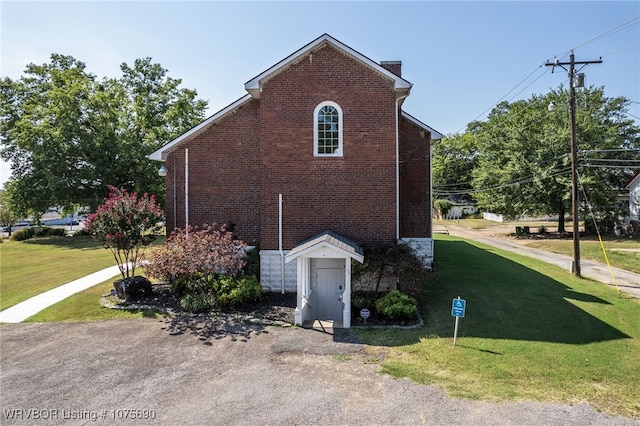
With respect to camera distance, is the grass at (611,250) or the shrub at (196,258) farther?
the grass at (611,250)

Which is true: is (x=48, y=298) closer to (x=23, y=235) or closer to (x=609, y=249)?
(x=23, y=235)

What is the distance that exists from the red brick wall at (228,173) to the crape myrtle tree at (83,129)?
21771 mm

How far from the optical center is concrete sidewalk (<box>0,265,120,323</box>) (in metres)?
11.9

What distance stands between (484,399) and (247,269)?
970cm

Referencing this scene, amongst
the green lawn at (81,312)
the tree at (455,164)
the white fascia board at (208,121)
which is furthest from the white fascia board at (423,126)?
the tree at (455,164)

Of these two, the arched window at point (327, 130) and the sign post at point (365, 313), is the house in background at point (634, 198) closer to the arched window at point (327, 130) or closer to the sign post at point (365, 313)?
the arched window at point (327, 130)

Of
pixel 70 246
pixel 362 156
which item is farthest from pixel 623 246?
pixel 70 246

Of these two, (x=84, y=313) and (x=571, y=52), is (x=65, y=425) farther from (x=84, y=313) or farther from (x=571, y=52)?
(x=571, y=52)

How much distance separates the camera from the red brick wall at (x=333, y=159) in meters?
13.5

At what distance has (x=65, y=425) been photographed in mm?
6219

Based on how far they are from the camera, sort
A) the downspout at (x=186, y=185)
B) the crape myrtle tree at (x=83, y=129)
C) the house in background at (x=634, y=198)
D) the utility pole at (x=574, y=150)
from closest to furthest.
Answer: the downspout at (x=186, y=185) < the utility pole at (x=574, y=150) < the crape myrtle tree at (x=83, y=129) < the house in background at (x=634, y=198)

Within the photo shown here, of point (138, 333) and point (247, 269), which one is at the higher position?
point (247, 269)

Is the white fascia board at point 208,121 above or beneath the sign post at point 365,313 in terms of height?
above

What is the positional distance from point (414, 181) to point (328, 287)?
6.94 meters
